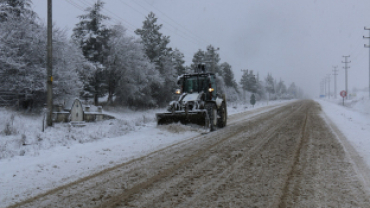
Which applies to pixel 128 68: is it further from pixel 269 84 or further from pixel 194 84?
pixel 269 84

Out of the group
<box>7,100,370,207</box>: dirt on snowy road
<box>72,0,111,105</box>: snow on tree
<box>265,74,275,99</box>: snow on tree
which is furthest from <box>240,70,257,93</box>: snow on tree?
<box>7,100,370,207</box>: dirt on snowy road

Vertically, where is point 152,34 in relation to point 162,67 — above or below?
above

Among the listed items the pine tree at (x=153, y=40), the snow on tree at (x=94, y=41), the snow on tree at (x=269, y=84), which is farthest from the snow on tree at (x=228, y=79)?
the snow on tree at (x=269, y=84)

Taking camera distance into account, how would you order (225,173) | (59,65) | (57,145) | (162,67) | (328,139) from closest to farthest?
1. (225,173)
2. (57,145)
3. (328,139)
4. (59,65)
5. (162,67)

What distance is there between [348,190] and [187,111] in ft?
26.4

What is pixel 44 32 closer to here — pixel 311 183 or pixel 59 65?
pixel 59 65

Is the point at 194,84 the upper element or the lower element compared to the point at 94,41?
lower

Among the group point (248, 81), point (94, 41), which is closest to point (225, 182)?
point (94, 41)

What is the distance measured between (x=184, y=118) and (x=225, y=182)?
292 inches

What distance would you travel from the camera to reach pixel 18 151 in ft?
22.6

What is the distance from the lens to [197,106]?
477 inches

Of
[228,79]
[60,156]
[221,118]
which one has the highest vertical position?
[228,79]

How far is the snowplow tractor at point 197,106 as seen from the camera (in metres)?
11.7

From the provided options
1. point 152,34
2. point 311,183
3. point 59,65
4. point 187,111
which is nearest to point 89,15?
point 152,34
